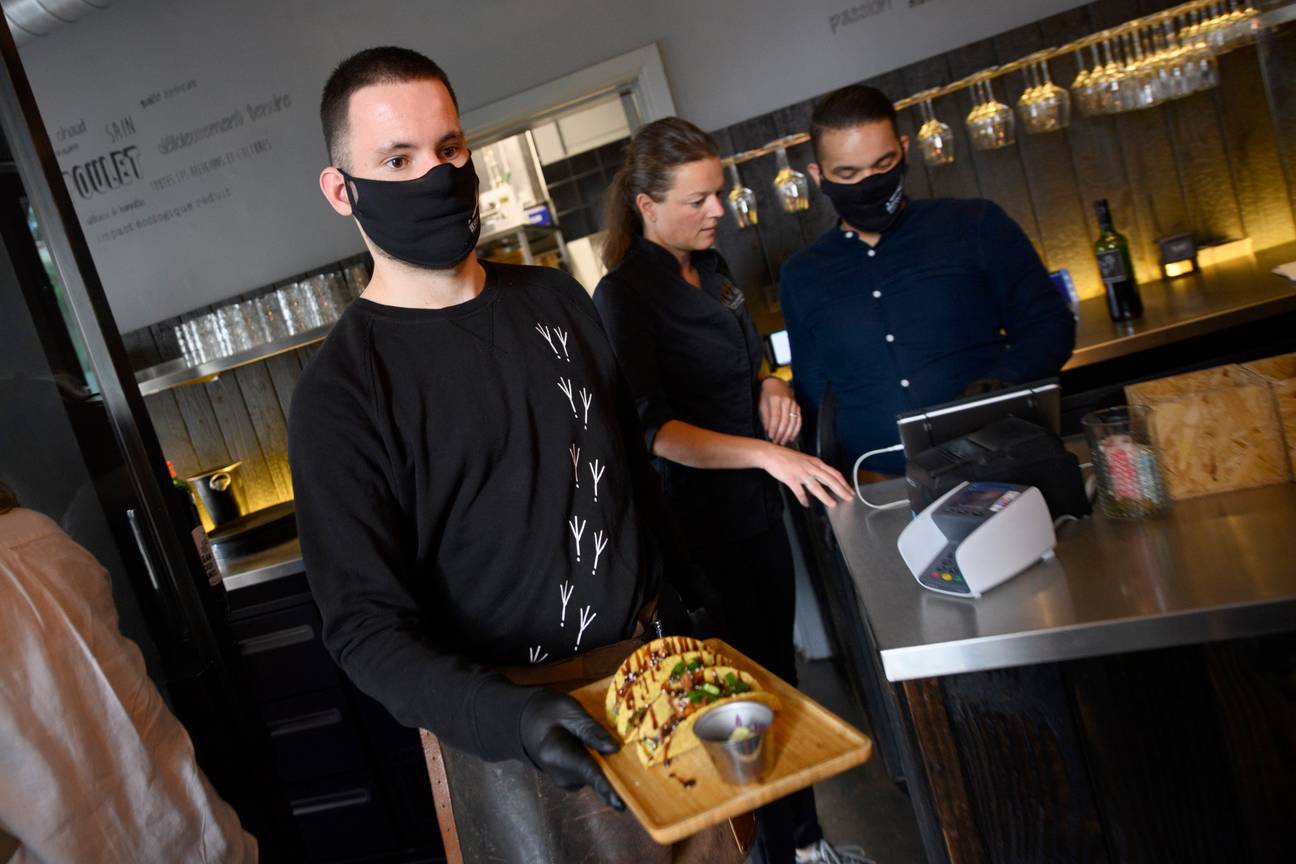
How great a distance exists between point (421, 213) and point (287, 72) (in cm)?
330

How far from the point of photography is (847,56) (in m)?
3.70

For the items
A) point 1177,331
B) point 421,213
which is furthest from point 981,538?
point 1177,331

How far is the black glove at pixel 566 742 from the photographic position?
1.06m

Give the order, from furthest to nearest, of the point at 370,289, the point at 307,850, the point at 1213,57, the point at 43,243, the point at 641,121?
the point at 641,121 → the point at 307,850 → the point at 1213,57 → the point at 43,243 → the point at 370,289

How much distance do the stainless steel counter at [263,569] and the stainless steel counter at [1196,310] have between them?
2.55m

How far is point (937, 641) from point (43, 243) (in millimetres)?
1791

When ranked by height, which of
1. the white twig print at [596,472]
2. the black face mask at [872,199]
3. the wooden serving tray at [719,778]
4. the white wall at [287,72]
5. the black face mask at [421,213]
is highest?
the white wall at [287,72]

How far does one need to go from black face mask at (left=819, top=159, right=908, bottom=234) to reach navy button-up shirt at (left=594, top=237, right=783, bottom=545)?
0.37m

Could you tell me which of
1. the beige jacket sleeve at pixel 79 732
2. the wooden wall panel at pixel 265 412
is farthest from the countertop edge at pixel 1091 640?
the wooden wall panel at pixel 265 412

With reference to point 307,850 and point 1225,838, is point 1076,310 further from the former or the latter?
point 307,850

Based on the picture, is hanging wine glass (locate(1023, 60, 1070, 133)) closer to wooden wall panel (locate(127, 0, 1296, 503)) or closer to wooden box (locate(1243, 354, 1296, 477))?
wooden wall panel (locate(127, 0, 1296, 503))

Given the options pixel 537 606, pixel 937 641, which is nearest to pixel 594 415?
pixel 537 606

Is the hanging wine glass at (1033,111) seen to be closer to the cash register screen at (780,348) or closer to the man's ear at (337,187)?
the cash register screen at (780,348)

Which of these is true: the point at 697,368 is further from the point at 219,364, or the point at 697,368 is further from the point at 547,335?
the point at 219,364
